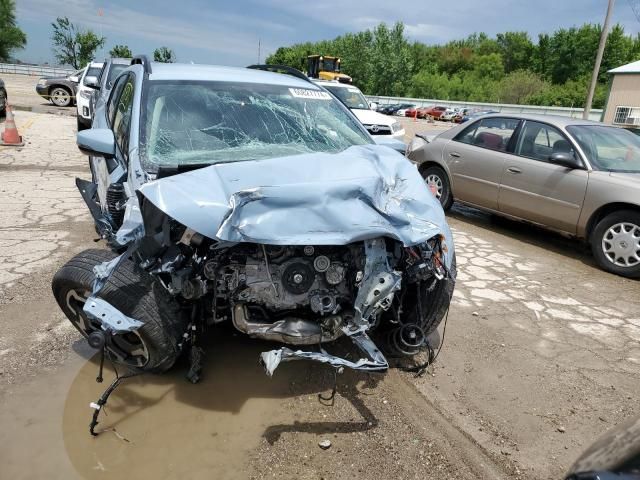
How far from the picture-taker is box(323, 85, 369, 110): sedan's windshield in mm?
11883

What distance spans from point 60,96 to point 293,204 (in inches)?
786

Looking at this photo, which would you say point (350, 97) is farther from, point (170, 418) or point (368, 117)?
point (170, 418)

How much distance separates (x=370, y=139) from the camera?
158 inches

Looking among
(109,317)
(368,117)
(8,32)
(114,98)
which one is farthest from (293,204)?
(8,32)

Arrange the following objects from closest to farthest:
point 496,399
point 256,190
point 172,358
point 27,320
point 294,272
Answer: point 256,190 < point 294,272 < point 172,358 < point 496,399 < point 27,320

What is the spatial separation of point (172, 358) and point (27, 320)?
1508mm

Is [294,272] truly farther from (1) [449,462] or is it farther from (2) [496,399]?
(2) [496,399]

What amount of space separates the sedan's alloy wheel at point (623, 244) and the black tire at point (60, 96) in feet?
64.7

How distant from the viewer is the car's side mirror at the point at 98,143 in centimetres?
334

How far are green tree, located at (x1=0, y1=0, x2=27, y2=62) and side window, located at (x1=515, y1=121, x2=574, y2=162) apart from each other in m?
85.7

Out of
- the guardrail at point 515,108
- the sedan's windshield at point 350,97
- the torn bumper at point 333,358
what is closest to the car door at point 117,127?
the torn bumper at point 333,358

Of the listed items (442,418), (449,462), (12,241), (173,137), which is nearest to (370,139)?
(173,137)

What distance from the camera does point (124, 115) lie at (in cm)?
→ 376

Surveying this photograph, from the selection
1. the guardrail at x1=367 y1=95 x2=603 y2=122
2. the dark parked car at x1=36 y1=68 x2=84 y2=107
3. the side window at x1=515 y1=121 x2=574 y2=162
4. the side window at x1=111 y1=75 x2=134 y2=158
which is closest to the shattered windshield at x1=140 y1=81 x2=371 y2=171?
the side window at x1=111 y1=75 x2=134 y2=158
